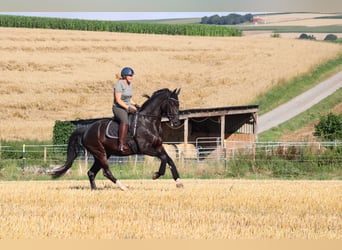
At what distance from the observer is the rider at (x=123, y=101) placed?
13188 millimetres

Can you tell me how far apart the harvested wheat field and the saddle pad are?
26819mm

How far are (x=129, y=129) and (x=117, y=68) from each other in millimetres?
48438

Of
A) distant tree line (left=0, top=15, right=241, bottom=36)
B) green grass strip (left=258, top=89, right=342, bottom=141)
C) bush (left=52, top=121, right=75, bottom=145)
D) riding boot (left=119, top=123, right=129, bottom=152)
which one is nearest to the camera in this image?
riding boot (left=119, top=123, right=129, bottom=152)

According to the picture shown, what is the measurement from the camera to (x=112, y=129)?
45.7ft

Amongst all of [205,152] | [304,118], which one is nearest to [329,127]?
[205,152]

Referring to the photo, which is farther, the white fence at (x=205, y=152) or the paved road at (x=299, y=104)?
the paved road at (x=299, y=104)

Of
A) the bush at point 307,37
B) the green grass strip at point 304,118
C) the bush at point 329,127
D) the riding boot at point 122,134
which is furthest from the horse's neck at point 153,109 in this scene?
the bush at point 307,37

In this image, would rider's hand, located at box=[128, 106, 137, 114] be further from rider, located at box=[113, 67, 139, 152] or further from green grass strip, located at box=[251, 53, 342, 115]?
green grass strip, located at box=[251, 53, 342, 115]

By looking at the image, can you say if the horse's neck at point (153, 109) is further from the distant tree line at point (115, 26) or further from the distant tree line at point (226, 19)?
the distant tree line at point (226, 19)

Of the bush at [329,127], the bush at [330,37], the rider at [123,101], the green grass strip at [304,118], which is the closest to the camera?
the rider at [123,101]

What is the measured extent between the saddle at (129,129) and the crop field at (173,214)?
0.88m

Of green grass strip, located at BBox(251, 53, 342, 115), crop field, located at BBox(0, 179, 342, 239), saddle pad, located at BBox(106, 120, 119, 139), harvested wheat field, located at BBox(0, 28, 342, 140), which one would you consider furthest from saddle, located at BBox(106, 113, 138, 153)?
green grass strip, located at BBox(251, 53, 342, 115)

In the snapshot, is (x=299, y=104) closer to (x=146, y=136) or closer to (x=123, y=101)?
(x=146, y=136)

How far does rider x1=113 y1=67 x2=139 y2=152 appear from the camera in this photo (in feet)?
43.3
